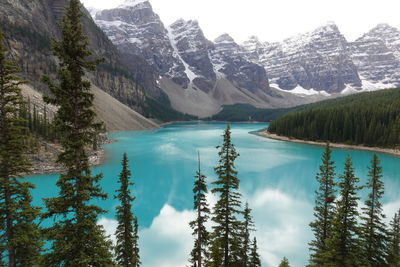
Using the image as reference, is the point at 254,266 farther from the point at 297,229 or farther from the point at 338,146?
the point at 338,146

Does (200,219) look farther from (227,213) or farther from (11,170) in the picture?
(11,170)

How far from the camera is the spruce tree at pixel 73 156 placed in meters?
9.30

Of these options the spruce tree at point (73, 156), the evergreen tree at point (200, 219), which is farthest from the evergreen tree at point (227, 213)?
the spruce tree at point (73, 156)

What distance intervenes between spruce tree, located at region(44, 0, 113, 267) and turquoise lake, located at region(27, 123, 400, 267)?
15238mm

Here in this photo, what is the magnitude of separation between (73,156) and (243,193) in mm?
34851

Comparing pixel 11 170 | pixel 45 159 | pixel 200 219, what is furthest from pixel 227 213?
pixel 45 159

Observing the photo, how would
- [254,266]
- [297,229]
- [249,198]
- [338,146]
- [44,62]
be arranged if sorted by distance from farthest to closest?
[44,62] < [338,146] < [249,198] < [297,229] < [254,266]

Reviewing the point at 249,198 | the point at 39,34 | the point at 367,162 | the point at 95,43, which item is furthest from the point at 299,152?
A: the point at 95,43

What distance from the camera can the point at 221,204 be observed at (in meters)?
15.5

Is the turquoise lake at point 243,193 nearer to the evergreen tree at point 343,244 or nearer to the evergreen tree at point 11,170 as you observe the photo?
the evergreen tree at point 343,244

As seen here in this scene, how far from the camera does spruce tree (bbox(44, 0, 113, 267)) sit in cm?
930

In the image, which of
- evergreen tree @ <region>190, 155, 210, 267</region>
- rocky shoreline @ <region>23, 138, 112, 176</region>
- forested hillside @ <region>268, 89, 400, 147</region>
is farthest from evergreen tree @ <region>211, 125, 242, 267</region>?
forested hillside @ <region>268, 89, 400, 147</region>

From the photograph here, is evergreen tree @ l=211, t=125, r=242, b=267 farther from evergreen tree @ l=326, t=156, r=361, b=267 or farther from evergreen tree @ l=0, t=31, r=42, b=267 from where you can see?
evergreen tree @ l=0, t=31, r=42, b=267

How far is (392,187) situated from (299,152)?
35.8m
